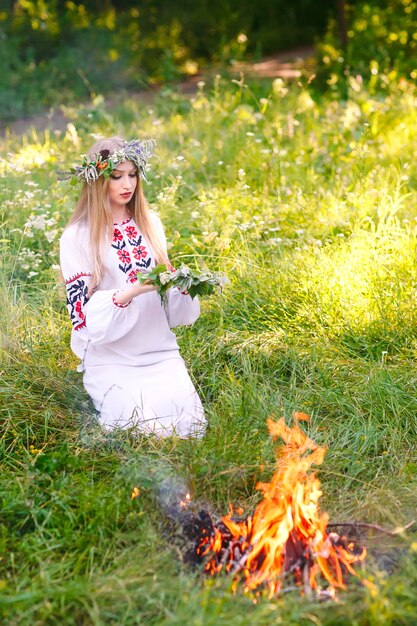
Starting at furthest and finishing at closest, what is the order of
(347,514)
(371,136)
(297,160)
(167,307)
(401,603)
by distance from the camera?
(371,136) < (297,160) < (167,307) < (347,514) < (401,603)

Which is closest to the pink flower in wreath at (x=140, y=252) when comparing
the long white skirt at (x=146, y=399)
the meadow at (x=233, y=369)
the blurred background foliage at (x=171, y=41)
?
the long white skirt at (x=146, y=399)

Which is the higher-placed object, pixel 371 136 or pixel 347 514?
pixel 371 136

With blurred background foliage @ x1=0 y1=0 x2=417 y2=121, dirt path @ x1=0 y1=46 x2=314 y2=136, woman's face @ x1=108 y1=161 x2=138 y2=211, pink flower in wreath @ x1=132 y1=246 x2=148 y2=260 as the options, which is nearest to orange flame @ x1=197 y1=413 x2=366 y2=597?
pink flower in wreath @ x1=132 y1=246 x2=148 y2=260

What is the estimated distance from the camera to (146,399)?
13.1 feet

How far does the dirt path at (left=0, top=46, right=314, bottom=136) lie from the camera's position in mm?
9977

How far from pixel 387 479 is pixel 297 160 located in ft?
11.9

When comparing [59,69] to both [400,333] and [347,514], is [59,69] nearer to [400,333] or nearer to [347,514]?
[400,333]

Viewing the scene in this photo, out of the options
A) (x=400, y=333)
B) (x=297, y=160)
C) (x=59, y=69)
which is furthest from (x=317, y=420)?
(x=59, y=69)

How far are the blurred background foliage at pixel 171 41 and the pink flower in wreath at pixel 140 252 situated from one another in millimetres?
5289

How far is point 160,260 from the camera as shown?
167 inches

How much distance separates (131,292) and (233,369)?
98 centimetres

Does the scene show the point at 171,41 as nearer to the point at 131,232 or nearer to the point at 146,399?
the point at 131,232

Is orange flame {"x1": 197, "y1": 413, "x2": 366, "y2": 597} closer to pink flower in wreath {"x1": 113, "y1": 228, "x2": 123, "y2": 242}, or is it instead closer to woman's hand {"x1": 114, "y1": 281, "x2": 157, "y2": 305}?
woman's hand {"x1": 114, "y1": 281, "x2": 157, "y2": 305}

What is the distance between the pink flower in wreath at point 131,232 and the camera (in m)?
4.19
